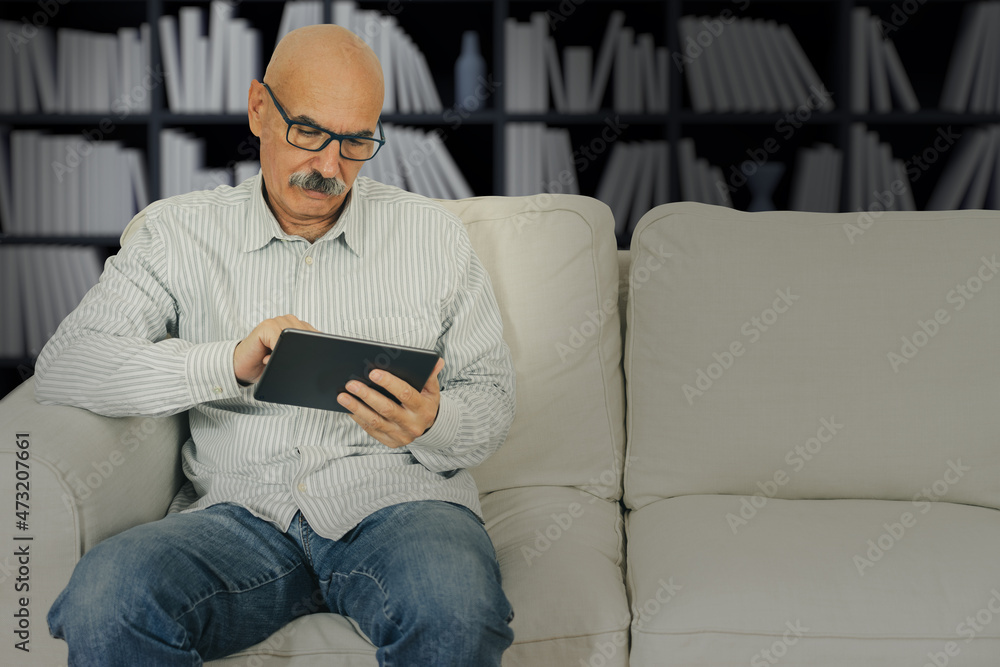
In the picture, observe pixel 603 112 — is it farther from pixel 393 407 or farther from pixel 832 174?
pixel 393 407

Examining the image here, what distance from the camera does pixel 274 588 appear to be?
1006 mm

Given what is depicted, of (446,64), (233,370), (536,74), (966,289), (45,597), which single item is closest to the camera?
(45,597)

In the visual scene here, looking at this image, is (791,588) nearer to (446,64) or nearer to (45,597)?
(45,597)

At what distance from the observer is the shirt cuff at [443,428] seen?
3.51ft

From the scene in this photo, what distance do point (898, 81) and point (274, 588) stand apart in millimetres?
2279

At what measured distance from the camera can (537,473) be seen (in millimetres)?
1362

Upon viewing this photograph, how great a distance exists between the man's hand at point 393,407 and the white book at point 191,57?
1721 millimetres

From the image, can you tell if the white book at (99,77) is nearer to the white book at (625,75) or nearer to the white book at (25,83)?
the white book at (25,83)

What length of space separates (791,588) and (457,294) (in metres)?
0.60

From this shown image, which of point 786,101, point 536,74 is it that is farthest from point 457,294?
point 786,101

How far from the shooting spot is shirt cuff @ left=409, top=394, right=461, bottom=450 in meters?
1.07

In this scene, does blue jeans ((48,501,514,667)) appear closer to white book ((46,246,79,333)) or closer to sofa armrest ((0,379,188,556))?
sofa armrest ((0,379,188,556))

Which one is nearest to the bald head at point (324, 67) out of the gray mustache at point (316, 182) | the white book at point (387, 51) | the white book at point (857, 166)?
the gray mustache at point (316, 182)

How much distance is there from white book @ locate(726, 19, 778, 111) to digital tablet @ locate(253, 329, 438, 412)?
1824 millimetres
